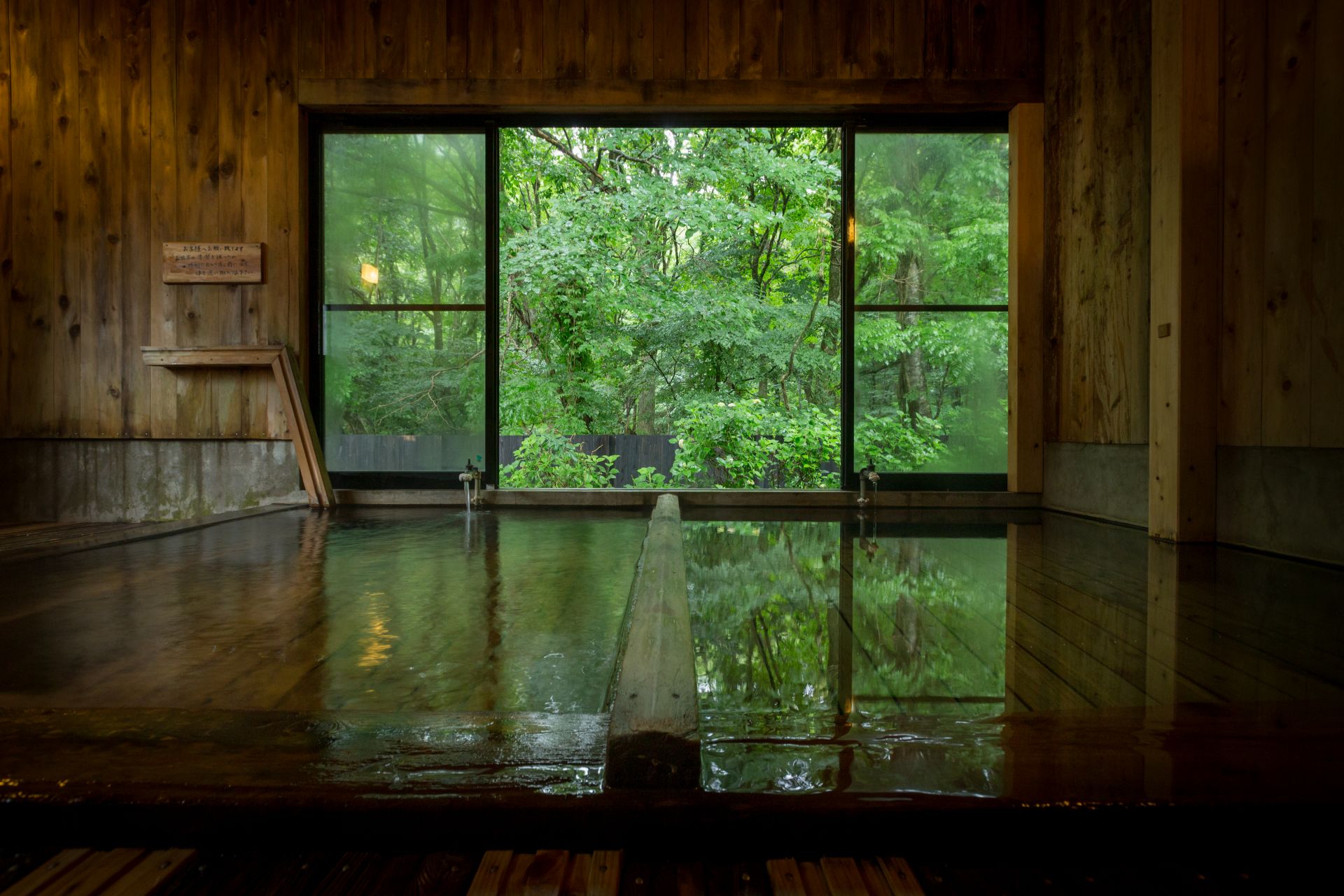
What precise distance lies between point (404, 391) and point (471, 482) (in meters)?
0.73

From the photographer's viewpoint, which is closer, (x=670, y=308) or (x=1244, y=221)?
(x=1244, y=221)

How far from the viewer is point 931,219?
4.39 metres

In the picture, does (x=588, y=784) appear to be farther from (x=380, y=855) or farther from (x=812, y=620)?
(x=812, y=620)

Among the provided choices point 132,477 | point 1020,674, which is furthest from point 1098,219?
point 132,477

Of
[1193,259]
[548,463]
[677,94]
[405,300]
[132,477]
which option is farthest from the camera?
[548,463]

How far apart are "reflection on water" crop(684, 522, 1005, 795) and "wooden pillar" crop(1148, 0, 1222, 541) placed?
0.86m

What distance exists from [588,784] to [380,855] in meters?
0.21

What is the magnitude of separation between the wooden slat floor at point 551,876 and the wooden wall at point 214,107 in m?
4.10

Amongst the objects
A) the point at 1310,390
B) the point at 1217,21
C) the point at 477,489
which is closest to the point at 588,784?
the point at 1310,390

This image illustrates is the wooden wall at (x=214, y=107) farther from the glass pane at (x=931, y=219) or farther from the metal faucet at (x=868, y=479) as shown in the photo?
the metal faucet at (x=868, y=479)

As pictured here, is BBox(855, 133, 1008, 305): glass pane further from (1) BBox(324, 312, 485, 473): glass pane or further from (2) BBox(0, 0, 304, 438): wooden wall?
(2) BBox(0, 0, 304, 438): wooden wall

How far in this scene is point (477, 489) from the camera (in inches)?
173

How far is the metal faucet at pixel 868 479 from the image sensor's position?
13.8ft

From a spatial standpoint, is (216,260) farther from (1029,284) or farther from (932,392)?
(1029,284)
